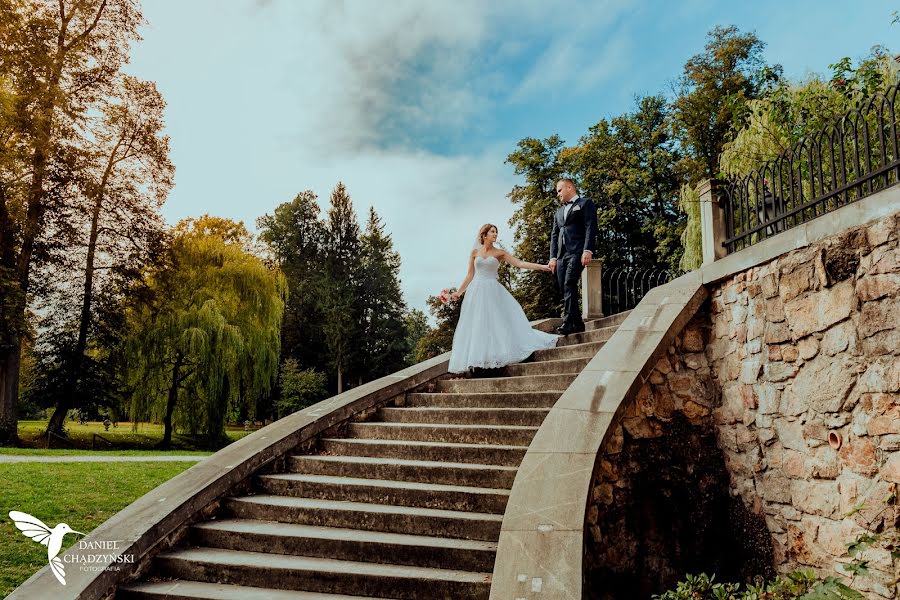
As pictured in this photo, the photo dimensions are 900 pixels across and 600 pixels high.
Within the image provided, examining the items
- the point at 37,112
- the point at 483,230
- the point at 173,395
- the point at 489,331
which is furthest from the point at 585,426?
the point at 173,395

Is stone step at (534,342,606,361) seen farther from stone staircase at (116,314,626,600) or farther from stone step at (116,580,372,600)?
stone step at (116,580,372,600)

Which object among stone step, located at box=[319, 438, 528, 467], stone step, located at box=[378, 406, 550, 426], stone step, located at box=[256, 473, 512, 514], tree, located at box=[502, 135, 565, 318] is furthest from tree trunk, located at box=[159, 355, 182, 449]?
stone step, located at box=[256, 473, 512, 514]

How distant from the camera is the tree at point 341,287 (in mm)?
39000

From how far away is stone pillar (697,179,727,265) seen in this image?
5746mm

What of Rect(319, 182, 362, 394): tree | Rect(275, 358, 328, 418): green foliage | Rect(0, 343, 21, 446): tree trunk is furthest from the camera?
Rect(319, 182, 362, 394): tree

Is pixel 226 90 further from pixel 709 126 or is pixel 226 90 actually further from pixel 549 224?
pixel 709 126

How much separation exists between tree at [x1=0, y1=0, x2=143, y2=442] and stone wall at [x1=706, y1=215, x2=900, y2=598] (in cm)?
1619

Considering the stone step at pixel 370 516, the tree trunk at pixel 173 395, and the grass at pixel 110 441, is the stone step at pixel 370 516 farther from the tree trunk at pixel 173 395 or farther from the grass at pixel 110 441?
the tree trunk at pixel 173 395

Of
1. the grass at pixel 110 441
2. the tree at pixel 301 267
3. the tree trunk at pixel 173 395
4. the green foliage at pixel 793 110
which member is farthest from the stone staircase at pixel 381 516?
the tree at pixel 301 267

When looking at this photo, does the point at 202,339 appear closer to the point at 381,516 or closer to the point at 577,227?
the point at 577,227

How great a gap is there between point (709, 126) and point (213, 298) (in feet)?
64.1

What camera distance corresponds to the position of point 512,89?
37.7ft

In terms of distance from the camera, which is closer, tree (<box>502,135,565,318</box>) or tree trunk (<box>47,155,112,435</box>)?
tree trunk (<box>47,155,112,435</box>)

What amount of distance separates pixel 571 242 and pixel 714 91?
18.0 meters
